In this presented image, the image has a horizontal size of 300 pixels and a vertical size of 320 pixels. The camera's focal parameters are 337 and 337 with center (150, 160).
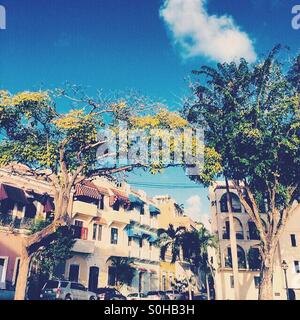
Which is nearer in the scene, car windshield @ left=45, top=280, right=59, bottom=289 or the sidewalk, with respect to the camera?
the sidewalk

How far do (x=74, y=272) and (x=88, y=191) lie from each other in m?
6.41

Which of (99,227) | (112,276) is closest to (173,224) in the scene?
(112,276)

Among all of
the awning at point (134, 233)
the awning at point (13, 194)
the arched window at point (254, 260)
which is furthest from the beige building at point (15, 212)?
the arched window at point (254, 260)

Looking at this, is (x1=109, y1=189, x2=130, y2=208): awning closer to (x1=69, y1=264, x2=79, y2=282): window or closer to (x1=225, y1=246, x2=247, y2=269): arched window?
(x1=69, y1=264, x2=79, y2=282): window

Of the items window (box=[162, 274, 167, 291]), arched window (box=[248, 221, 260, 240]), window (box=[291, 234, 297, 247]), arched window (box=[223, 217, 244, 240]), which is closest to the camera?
window (box=[291, 234, 297, 247])

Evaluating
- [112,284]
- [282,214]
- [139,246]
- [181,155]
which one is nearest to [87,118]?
[181,155]

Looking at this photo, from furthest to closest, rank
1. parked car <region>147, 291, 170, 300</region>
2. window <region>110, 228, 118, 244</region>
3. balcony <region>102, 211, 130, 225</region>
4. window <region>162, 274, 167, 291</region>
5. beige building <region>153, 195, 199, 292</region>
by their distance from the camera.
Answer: beige building <region>153, 195, 199, 292</region> → window <region>162, 274, 167, 291</region> → window <region>110, 228, 118, 244</region> → balcony <region>102, 211, 130, 225</region> → parked car <region>147, 291, 170, 300</region>

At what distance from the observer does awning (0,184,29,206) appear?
2198 cm

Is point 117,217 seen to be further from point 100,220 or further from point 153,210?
point 153,210

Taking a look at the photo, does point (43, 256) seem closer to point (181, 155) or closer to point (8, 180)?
point (8, 180)

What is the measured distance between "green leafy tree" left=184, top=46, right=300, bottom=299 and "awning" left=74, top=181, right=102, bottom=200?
35.9ft

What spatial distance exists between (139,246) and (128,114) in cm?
1896

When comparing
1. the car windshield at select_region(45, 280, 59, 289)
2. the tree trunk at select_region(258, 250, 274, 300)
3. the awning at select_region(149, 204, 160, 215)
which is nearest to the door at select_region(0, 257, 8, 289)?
the car windshield at select_region(45, 280, 59, 289)

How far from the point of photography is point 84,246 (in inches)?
1041
